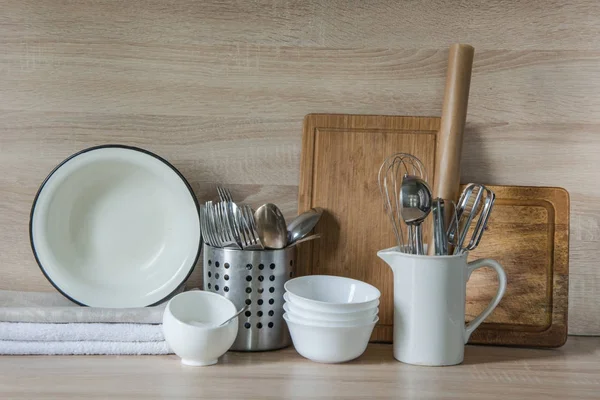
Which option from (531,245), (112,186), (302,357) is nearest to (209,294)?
(302,357)

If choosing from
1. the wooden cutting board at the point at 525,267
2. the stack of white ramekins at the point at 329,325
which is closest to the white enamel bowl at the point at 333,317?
the stack of white ramekins at the point at 329,325

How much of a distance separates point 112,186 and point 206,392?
0.40m

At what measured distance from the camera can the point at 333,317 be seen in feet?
2.82

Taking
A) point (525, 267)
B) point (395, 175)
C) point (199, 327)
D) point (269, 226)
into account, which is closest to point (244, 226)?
point (269, 226)

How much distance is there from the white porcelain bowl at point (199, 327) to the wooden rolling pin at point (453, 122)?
347 millimetres

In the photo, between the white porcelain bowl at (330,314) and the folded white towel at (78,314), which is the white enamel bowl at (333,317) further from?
the folded white towel at (78,314)

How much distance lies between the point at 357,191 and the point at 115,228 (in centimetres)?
37

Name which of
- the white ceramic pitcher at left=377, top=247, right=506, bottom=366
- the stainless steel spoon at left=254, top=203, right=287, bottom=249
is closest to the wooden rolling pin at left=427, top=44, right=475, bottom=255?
the white ceramic pitcher at left=377, top=247, right=506, bottom=366

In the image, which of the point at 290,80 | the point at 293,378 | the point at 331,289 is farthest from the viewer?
the point at 290,80

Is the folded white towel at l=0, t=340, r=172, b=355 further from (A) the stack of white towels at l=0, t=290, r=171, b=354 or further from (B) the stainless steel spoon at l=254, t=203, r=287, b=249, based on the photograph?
(B) the stainless steel spoon at l=254, t=203, r=287, b=249

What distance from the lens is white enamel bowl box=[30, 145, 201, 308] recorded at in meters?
1.01

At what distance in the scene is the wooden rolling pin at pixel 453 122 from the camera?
3.20ft

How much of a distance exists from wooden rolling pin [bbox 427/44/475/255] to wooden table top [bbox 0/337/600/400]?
0.24 meters

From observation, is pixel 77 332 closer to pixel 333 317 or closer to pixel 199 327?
pixel 199 327
